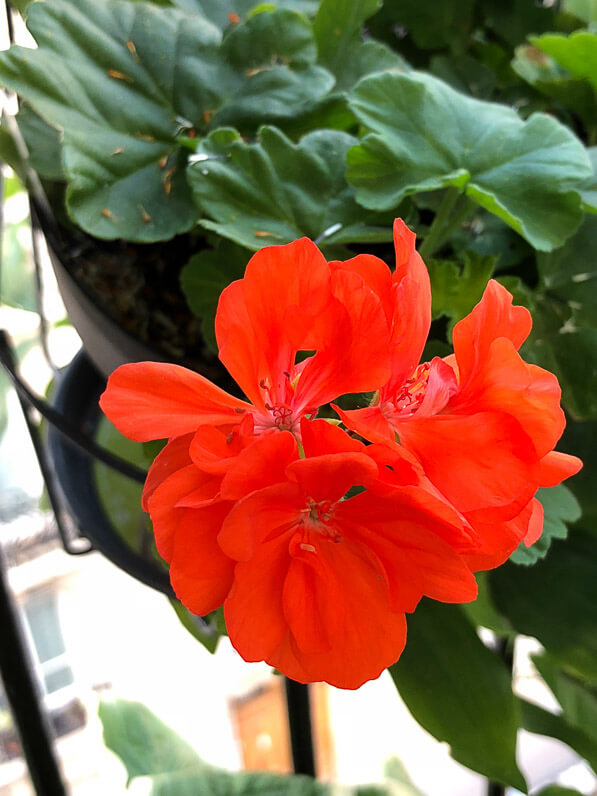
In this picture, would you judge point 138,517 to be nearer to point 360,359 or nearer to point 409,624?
point 409,624

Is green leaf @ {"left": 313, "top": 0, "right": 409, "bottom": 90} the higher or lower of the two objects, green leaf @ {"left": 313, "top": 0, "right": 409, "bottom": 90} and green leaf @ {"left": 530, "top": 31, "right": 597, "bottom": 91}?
the higher

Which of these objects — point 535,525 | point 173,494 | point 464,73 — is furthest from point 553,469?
point 464,73

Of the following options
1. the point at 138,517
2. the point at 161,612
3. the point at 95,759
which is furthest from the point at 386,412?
the point at 95,759

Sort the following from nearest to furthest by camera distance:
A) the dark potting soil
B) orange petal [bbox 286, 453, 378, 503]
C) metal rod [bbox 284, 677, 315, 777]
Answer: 1. orange petal [bbox 286, 453, 378, 503]
2. the dark potting soil
3. metal rod [bbox 284, 677, 315, 777]

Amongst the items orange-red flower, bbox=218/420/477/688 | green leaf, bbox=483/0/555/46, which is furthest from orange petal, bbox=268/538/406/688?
green leaf, bbox=483/0/555/46

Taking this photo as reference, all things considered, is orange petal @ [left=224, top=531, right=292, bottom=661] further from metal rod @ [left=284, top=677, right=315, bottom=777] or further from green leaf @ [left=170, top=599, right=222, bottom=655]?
metal rod @ [left=284, top=677, right=315, bottom=777]

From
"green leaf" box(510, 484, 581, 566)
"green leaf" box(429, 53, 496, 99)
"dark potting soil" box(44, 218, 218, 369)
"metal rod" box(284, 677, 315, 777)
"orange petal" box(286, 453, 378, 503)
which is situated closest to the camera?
"orange petal" box(286, 453, 378, 503)
